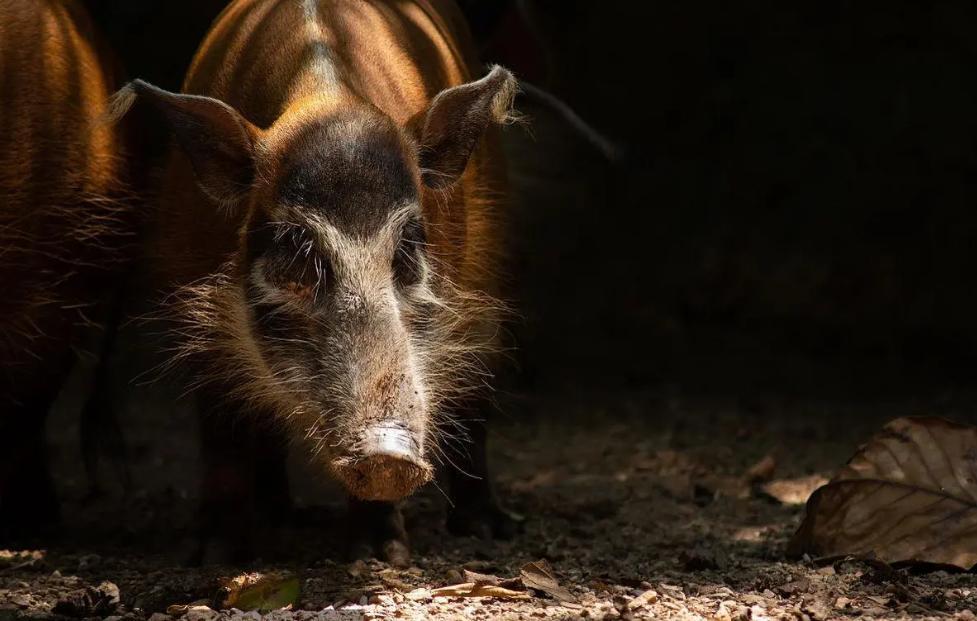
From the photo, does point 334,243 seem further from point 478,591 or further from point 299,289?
point 478,591

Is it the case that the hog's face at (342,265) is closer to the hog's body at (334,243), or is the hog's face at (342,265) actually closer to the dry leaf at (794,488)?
the hog's body at (334,243)

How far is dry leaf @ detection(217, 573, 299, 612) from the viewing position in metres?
3.20

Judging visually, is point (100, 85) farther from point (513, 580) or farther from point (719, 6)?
point (719, 6)

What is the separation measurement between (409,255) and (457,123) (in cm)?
42

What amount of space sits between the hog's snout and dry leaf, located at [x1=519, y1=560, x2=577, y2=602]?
16.5 inches

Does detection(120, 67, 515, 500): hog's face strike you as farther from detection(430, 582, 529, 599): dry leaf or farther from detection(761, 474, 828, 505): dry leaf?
detection(761, 474, 828, 505): dry leaf

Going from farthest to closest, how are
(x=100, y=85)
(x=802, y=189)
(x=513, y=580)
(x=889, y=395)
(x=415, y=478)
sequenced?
(x=802, y=189) → (x=889, y=395) → (x=100, y=85) → (x=513, y=580) → (x=415, y=478)

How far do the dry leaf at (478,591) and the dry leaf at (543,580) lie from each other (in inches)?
2.7

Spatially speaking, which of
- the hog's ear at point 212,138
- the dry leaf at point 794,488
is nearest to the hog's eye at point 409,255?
the hog's ear at point 212,138

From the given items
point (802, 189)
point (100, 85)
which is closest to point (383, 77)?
point (100, 85)

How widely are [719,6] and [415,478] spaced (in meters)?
4.37

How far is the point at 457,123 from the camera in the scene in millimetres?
3568

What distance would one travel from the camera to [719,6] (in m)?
6.73

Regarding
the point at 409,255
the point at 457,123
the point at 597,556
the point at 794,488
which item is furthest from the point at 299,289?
the point at 794,488
